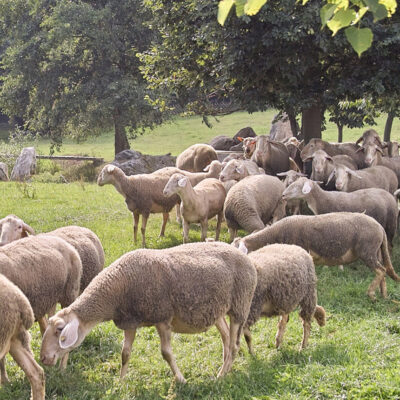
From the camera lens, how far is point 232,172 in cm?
1152

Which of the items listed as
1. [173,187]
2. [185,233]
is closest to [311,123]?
[185,233]

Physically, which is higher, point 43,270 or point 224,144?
point 43,270

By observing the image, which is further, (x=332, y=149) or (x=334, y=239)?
(x=332, y=149)

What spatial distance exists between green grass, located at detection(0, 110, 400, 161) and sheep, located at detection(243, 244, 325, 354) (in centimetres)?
2479

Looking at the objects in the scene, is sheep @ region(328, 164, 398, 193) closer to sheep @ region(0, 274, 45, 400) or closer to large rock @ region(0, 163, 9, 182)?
sheep @ region(0, 274, 45, 400)

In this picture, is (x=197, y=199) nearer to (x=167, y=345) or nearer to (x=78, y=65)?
(x=167, y=345)

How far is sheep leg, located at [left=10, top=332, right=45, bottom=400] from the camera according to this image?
4633 millimetres

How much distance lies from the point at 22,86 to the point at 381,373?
886 inches

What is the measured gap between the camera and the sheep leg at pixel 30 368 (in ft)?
15.2

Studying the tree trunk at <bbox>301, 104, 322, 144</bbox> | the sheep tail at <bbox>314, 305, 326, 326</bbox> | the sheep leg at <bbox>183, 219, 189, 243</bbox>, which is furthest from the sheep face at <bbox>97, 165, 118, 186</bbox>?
the sheep tail at <bbox>314, 305, 326, 326</bbox>

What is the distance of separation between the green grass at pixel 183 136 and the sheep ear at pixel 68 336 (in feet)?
84.8

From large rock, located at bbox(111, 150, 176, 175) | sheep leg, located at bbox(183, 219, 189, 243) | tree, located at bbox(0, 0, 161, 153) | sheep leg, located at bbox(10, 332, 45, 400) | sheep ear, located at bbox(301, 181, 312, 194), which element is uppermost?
tree, located at bbox(0, 0, 161, 153)

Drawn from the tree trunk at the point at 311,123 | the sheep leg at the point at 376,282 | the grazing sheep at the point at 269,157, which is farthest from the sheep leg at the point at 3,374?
the tree trunk at the point at 311,123

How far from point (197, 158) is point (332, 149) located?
3.34 meters
